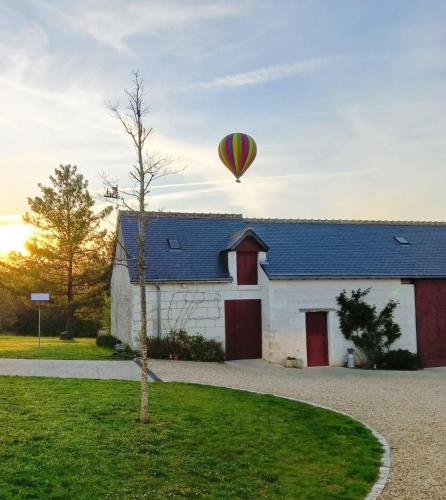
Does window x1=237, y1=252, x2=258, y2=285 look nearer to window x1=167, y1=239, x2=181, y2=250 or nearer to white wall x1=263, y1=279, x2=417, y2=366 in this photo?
white wall x1=263, y1=279, x2=417, y2=366

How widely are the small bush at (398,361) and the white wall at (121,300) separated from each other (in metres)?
11.3

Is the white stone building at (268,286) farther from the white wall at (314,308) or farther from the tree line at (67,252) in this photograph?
the tree line at (67,252)

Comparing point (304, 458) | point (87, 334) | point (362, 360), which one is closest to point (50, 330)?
point (87, 334)

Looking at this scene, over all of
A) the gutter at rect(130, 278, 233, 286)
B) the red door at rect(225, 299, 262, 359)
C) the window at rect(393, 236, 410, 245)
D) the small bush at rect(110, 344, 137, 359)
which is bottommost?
the small bush at rect(110, 344, 137, 359)

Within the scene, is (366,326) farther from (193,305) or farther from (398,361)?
(193,305)

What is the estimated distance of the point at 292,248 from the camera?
24.1 metres

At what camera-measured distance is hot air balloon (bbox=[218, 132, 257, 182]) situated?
24016mm

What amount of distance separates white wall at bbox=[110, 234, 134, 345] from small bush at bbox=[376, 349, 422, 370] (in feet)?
37.0

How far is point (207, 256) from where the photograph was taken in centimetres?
2309

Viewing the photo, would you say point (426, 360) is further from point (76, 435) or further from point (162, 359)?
point (76, 435)

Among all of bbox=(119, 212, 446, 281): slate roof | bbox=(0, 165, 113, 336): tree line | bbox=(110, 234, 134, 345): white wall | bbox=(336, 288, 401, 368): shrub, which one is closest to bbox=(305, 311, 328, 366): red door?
bbox=(336, 288, 401, 368): shrub

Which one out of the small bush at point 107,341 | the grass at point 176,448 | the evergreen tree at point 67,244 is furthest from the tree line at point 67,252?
the grass at point 176,448

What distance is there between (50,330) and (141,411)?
36.4m

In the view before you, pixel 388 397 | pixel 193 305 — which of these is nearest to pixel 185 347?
pixel 193 305
